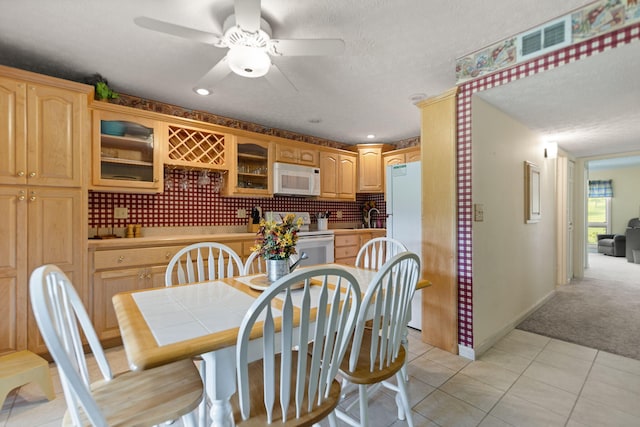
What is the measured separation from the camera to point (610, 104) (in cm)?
255

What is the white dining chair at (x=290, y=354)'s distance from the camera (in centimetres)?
93

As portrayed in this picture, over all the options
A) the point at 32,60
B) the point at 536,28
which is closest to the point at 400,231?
the point at 536,28

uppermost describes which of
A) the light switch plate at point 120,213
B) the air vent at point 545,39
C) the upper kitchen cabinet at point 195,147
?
the air vent at point 545,39

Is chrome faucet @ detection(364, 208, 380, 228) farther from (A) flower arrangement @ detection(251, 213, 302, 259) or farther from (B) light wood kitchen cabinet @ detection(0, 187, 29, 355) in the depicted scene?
(B) light wood kitchen cabinet @ detection(0, 187, 29, 355)

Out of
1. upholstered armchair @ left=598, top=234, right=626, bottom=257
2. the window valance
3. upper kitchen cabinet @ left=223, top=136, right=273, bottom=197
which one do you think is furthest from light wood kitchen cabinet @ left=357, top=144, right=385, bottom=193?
the window valance

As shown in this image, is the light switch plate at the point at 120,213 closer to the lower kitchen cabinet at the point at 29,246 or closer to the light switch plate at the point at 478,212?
the lower kitchen cabinet at the point at 29,246

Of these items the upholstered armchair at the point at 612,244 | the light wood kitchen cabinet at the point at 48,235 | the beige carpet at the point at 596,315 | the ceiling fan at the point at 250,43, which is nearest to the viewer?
the ceiling fan at the point at 250,43

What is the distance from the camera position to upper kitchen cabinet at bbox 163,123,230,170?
Result: 305 cm

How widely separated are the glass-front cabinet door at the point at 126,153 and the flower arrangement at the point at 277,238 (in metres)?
1.89

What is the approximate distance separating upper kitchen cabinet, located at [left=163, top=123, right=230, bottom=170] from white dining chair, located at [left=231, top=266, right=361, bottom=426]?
2435 millimetres

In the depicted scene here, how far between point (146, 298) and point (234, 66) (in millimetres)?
1303

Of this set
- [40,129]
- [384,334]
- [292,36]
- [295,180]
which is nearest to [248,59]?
[292,36]

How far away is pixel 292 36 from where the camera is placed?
200 cm

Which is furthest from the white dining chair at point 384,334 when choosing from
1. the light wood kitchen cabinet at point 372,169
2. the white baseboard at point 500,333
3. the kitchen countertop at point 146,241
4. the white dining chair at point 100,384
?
the light wood kitchen cabinet at point 372,169
